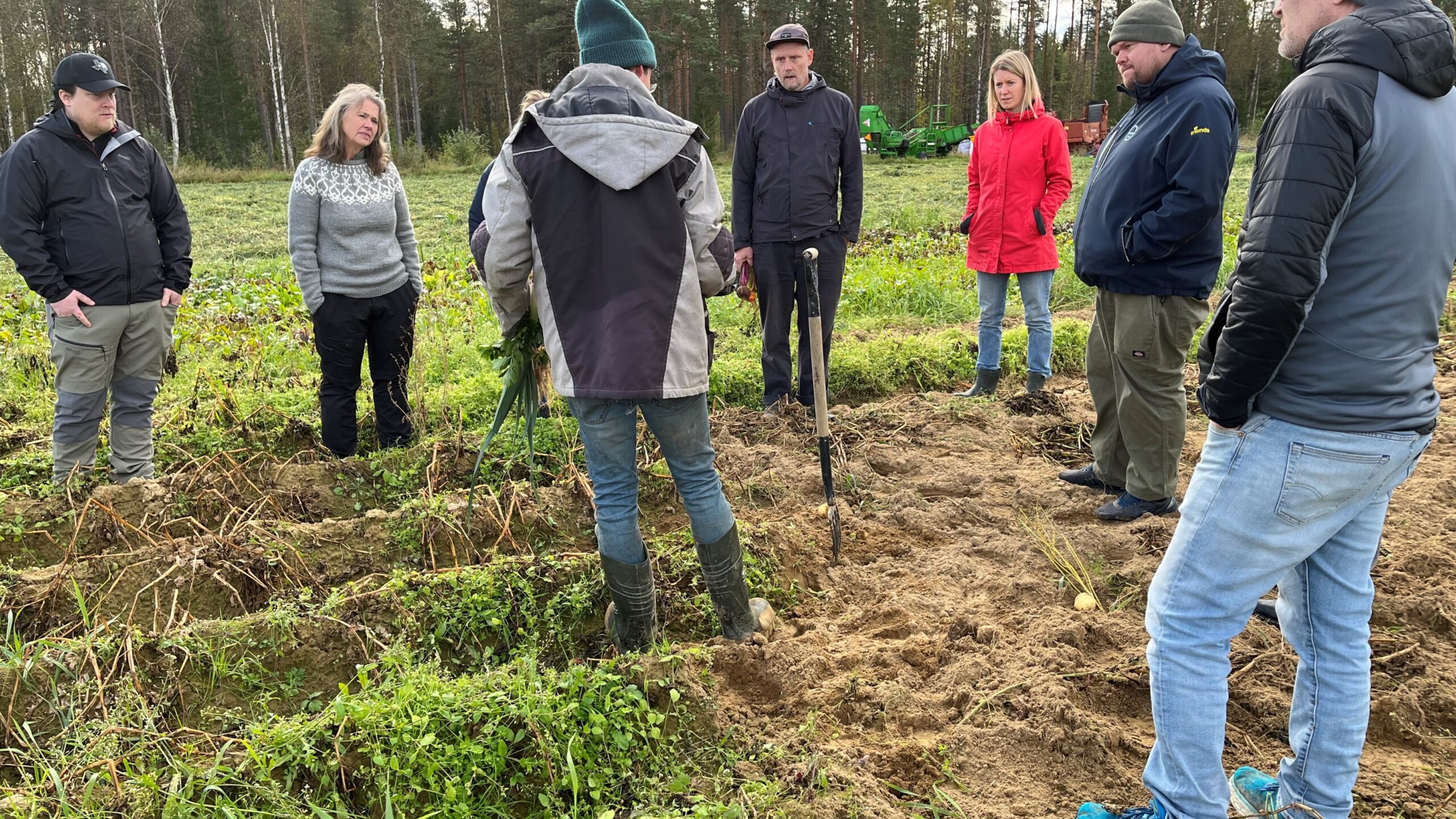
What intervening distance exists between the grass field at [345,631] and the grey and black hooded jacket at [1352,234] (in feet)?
4.68

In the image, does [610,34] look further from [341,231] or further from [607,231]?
[341,231]

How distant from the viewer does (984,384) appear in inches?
236

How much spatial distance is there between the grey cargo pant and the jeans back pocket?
494 centimetres

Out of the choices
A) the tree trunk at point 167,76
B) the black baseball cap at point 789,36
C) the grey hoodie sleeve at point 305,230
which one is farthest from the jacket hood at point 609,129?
the tree trunk at point 167,76

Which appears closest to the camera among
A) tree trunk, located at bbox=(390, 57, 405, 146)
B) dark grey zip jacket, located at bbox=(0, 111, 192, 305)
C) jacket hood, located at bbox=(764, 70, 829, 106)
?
dark grey zip jacket, located at bbox=(0, 111, 192, 305)

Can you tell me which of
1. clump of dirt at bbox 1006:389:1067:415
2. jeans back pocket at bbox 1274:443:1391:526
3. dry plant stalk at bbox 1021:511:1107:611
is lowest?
dry plant stalk at bbox 1021:511:1107:611

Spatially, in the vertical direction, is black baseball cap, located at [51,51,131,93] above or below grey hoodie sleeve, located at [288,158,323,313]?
above

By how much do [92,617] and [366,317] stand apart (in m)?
1.97

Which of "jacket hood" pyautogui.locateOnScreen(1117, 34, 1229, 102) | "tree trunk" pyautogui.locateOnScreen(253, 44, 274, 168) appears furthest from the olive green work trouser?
"tree trunk" pyautogui.locateOnScreen(253, 44, 274, 168)

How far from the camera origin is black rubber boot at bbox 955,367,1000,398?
5969 millimetres

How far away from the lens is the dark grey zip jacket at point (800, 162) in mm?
5344

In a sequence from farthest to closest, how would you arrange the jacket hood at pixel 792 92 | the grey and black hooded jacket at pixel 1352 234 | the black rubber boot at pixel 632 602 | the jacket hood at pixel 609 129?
the jacket hood at pixel 792 92, the black rubber boot at pixel 632 602, the jacket hood at pixel 609 129, the grey and black hooded jacket at pixel 1352 234

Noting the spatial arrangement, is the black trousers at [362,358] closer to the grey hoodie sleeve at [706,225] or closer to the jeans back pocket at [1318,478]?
the grey hoodie sleeve at [706,225]

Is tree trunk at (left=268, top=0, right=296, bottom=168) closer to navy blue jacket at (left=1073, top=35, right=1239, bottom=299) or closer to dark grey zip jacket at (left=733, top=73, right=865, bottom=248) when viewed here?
dark grey zip jacket at (left=733, top=73, right=865, bottom=248)
